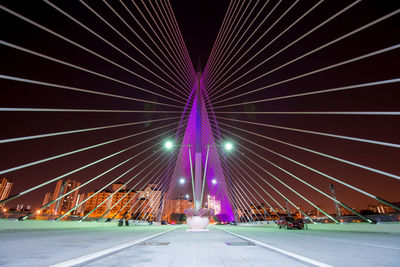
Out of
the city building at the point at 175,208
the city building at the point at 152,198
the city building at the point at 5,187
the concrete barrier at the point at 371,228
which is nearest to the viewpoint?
the concrete barrier at the point at 371,228

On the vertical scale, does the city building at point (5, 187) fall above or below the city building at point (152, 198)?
above

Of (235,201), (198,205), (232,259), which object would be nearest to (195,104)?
(198,205)

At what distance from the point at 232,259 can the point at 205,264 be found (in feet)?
1.92

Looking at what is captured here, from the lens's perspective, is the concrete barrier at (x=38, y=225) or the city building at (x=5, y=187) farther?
the city building at (x=5, y=187)

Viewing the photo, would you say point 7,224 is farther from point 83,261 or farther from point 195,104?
point 195,104

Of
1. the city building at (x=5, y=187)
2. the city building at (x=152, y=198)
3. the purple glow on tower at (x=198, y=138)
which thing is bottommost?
the city building at (x=152, y=198)

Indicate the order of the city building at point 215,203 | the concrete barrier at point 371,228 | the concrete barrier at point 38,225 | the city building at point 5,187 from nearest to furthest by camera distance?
the concrete barrier at point 38,225 < the concrete barrier at point 371,228 < the city building at point 215,203 < the city building at point 5,187

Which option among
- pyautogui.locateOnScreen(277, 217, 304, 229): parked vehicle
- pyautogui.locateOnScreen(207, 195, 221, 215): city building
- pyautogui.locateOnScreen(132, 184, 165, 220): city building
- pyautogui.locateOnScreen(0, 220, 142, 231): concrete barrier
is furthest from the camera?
pyautogui.locateOnScreen(207, 195, 221, 215): city building

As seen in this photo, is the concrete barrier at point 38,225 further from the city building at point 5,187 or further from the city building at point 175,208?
the city building at point 5,187

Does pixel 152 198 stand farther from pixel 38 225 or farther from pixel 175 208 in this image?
pixel 175 208

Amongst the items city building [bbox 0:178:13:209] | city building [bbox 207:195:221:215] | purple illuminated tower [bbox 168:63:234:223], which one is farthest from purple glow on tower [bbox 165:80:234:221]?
city building [bbox 0:178:13:209]

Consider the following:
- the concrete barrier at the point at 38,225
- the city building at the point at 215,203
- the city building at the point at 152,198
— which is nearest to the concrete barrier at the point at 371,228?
the city building at the point at 152,198

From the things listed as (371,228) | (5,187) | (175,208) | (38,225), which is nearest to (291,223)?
(371,228)

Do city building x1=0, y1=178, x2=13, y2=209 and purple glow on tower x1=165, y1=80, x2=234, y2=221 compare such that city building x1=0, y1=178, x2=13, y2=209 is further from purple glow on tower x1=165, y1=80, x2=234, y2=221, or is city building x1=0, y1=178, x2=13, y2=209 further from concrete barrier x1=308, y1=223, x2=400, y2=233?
concrete barrier x1=308, y1=223, x2=400, y2=233
